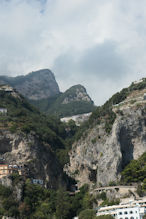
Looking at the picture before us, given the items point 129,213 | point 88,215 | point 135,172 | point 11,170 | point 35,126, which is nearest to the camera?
point 88,215

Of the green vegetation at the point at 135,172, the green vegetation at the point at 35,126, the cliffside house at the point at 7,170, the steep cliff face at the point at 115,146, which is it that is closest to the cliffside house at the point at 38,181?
the cliffside house at the point at 7,170

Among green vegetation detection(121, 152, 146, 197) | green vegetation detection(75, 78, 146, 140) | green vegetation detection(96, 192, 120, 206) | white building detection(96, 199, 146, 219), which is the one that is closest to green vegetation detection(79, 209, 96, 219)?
white building detection(96, 199, 146, 219)

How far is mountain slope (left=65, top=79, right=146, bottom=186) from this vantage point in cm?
9056

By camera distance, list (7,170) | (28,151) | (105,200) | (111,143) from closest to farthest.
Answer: (105,200)
(7,170)
(28,151)
(111,143)

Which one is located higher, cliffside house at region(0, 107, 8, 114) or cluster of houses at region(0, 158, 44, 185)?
cliffside house at region(0, 107, 8, 114)

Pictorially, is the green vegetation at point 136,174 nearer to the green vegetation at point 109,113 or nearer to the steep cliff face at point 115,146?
the steep cliff face at point 115,146

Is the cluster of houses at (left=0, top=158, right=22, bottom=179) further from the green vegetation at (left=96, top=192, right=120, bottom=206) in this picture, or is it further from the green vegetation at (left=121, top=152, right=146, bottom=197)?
the green vegetation at (left=121, top=152, right=146, bottom=197)

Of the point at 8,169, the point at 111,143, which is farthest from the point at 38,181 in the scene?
the point at 111,143

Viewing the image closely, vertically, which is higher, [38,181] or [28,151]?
[28,151]

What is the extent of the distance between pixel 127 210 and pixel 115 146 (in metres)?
23.7

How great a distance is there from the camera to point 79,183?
102 m

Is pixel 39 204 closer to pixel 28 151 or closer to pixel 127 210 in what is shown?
pixel 28 151

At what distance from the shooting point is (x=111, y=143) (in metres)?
92.6

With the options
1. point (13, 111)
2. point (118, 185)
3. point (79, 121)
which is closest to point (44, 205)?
point (118, 185)
